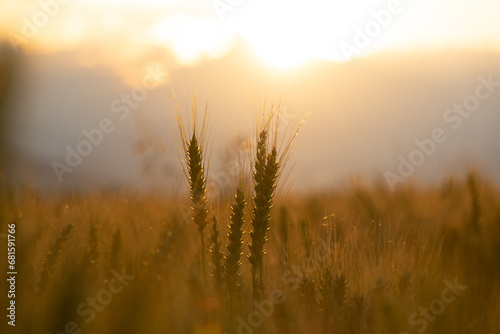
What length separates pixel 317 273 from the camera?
2.61 metres

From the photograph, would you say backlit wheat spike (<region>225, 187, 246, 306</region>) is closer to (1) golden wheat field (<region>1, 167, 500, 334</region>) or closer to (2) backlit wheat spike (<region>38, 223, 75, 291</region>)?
(1) golden wheat field (<region>1, 167, 500, 334</region>)

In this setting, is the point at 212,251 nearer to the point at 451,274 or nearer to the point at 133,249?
the point at 133,249

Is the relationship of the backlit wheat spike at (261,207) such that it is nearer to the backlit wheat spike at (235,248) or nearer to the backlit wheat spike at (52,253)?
the backlit wheat spike at (235,248)

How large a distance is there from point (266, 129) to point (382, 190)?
4756 mm

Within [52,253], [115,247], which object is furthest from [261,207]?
[52,253]

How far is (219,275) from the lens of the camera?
2492mm

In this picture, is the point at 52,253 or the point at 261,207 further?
the point at 261,207

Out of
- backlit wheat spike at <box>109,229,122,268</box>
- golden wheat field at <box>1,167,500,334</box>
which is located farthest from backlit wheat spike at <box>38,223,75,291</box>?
backlit wheat spike at <box>109,229,122,268</box>

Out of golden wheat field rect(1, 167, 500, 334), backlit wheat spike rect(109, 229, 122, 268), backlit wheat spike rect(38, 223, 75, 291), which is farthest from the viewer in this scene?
backlit wheat spike rect(109, 229, 122, 268)

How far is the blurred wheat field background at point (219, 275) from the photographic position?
1.76m

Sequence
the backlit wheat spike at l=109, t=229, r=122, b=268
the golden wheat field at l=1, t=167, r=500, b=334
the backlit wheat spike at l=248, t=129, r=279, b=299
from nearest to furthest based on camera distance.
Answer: the golden wheat field at l=1, t=167, r=500, b=334 < the backlit wheat spike at l=109, t=229, r=122, b=268 < the backlit wheat spike at l=248, t=129, r=279, b=299

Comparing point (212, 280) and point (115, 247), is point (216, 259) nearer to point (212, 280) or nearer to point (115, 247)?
point (212, 280)

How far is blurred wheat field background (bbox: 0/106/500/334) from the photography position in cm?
176

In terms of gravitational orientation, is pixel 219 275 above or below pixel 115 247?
Answer: below
